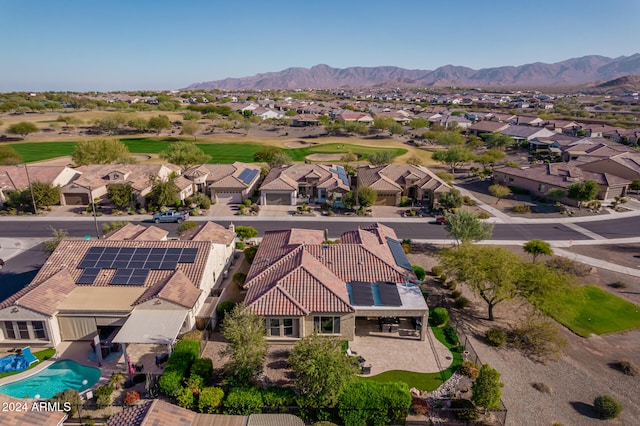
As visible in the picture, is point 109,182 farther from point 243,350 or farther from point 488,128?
point 488,128

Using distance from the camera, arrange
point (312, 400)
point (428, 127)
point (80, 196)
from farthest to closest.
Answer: point (428, 127) < point (80, 196) < point (312, 400)

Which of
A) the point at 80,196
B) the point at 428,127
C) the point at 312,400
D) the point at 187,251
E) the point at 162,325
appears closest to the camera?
the point at 312,400

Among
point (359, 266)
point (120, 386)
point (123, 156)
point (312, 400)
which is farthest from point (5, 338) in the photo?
point (123, 156)

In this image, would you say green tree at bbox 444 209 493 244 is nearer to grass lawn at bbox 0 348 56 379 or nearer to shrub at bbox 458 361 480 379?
shrub at bbox 458 361 480 379

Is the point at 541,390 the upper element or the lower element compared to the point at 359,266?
lower

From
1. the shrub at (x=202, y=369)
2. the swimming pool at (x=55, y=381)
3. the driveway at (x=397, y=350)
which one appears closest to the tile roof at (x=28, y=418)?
the swimming pool at (x=55, y=381)

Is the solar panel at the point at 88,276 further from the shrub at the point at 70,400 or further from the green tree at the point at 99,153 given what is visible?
the green tree at the point at 99,153

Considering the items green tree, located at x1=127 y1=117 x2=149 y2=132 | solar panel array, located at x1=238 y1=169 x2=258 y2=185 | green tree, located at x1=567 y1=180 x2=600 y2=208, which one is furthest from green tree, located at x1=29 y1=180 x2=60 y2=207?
green tree, located at x1=127 y1=117 x2=149 y2=132

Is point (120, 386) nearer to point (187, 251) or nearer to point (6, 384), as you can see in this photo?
point (6, 384)
